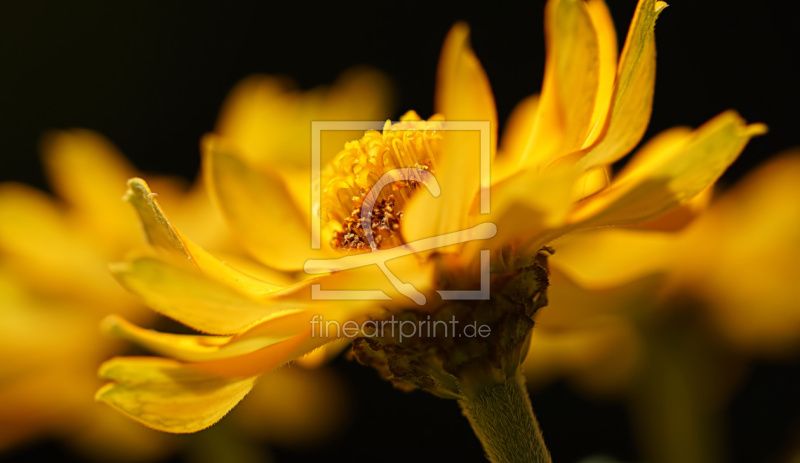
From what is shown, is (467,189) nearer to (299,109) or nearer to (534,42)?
(299,109)

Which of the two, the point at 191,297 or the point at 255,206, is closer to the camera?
the point at 191,297

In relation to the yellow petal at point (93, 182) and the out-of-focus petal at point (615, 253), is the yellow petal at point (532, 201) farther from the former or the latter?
the yellow petal at point (93, 182)

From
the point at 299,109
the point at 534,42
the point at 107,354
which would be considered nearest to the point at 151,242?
the point at 107,354

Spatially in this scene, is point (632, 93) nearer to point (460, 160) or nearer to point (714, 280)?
point (460, 160)

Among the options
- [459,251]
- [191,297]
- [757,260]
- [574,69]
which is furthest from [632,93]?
[757,260]

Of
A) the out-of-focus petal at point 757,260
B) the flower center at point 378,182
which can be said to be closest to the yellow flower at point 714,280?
the out-of-focus petal at point 757,260

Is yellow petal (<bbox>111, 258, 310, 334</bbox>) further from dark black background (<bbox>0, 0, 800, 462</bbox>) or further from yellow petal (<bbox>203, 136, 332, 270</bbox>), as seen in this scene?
dark black background (<bbox>0, 0, 800, 462</bbox>)
